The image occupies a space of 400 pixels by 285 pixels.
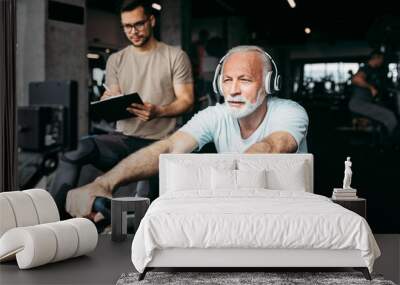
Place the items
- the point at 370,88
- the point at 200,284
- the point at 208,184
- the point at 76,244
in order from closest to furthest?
1. the point at 200,284
2. the point at 76,244
3. the point at 208,184
4. the point at 370,88

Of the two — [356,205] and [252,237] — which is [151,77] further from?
[252,237]

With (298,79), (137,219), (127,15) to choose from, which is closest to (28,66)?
(127,15)

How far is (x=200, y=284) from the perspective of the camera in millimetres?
5207

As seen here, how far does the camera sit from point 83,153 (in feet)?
26.4

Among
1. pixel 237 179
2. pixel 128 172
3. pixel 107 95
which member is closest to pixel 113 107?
pixel 107 95

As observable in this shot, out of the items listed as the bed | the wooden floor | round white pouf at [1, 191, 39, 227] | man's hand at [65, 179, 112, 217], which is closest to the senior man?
man's hand at [65, 179, 112, 217]

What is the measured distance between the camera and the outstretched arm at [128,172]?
311 inches

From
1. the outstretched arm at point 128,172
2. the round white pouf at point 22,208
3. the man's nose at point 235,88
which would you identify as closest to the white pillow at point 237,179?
the outstretched arm at point 128,172

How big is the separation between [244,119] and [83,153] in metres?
1.92

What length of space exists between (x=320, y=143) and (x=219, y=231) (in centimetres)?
279

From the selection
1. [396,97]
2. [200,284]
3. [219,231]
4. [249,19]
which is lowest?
[200,284]

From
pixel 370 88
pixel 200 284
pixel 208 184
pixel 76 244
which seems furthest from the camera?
pixel 370 88

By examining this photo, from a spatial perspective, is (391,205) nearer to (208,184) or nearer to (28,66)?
(208,184)

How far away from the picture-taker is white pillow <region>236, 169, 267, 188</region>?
700cm
